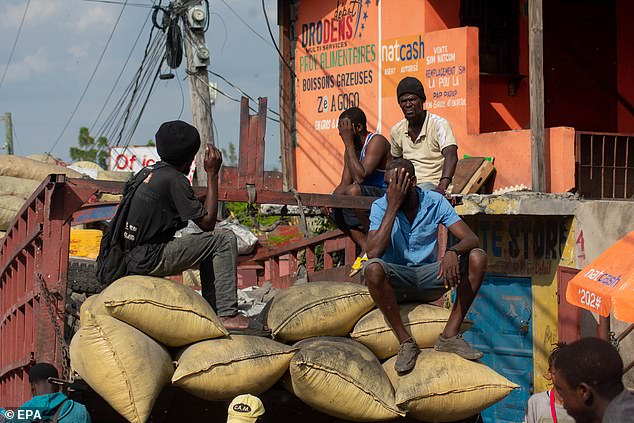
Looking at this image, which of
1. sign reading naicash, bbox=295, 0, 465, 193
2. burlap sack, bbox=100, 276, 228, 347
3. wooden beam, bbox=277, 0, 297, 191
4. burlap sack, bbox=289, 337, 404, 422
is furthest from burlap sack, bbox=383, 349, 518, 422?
wooden beam, bbox=277, 0, 297, 191

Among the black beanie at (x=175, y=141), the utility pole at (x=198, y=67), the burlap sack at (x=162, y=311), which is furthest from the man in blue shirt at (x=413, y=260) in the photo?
the utility pole at (x=198, y=67)

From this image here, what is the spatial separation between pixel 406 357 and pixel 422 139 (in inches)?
105

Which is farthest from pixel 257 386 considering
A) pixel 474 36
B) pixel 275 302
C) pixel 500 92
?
pixel 500 92

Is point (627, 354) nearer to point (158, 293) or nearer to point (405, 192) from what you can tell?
point (405, 192)

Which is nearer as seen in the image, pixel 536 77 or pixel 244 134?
pixel 244 134

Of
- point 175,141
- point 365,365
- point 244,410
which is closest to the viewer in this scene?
point 244,410

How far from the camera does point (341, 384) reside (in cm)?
480

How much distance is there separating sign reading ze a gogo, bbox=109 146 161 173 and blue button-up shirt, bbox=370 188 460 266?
819 inches

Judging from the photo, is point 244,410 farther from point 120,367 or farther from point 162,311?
point 162,311

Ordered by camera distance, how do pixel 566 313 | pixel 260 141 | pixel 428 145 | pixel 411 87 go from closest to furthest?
pixel 260 141
pixel 411 87
pixel 428 145
pixel 566 313

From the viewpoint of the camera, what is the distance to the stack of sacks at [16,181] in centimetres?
1239

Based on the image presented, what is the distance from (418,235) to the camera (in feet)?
17.9

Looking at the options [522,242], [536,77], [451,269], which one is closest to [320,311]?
[451,269]

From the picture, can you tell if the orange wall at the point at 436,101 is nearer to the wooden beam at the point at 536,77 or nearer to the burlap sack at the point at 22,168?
the wooden beam at the point at 536,77
